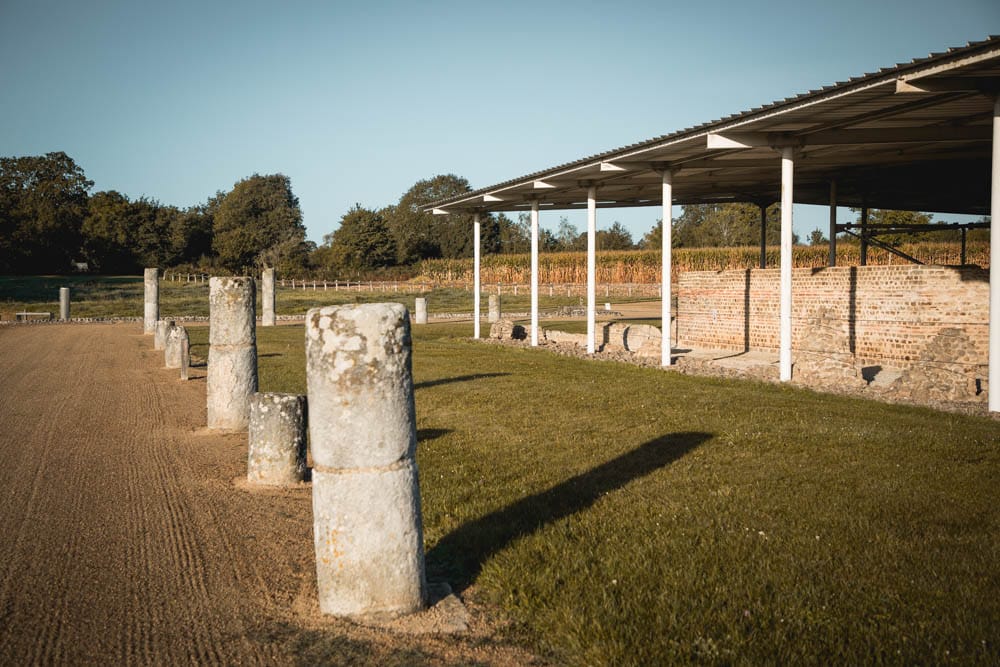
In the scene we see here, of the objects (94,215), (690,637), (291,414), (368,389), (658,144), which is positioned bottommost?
(690,637)

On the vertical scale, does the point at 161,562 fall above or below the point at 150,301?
below

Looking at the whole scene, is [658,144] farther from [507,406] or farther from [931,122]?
[507,406]

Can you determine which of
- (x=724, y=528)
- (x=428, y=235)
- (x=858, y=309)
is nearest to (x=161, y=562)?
(x=724, y=528)

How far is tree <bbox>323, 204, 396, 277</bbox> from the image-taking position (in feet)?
250

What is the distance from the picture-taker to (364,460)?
176 inches

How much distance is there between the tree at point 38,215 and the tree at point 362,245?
23.0m

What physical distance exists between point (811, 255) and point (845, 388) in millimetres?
33356

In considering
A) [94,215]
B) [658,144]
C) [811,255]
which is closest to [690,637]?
[658,144]

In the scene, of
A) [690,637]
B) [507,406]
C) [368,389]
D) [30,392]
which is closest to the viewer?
[690,637]

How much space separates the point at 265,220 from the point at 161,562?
336 feet

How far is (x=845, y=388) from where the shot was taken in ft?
41.8

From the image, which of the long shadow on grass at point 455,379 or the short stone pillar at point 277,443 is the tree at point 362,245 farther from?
the short stone pillar at point 277,443

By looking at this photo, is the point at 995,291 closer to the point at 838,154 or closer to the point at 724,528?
the point at 838,154

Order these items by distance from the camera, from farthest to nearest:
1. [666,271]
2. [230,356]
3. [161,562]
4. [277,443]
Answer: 1. [666,271]
2. [230,356]
3. [277,443]
4. [161,562]
